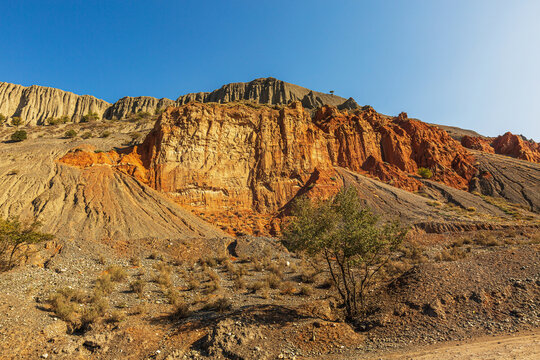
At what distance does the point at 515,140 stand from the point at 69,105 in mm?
128651

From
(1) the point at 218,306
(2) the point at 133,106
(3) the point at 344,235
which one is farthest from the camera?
(2) the point at 133,106

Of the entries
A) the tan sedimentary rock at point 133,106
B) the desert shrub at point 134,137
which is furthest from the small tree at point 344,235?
the tan sedimentary rock at point 133,106

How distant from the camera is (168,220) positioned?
2703 cm

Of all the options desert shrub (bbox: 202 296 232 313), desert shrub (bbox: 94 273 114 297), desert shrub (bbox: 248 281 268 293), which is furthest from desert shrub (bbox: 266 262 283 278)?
desert shrub (bbox: 94 273 114 297)

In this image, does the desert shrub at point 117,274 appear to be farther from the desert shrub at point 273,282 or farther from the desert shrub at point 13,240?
the desert shrub at point 273,282

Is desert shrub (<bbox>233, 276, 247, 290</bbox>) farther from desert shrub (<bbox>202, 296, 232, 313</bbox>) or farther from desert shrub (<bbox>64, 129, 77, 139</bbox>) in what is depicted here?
desert shrub (<bbox>64, 129, 77, 139</bbox>)

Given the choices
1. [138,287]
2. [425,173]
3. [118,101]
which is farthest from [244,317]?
[118,101]

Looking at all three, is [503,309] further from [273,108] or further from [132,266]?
[273,108]

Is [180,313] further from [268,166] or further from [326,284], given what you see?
[268,166]

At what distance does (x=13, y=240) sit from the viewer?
1500 cm

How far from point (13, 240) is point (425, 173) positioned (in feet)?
166

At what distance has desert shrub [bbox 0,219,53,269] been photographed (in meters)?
14.6

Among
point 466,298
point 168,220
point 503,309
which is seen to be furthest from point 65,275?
point 503,309

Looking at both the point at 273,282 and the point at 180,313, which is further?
the point at 273,282
